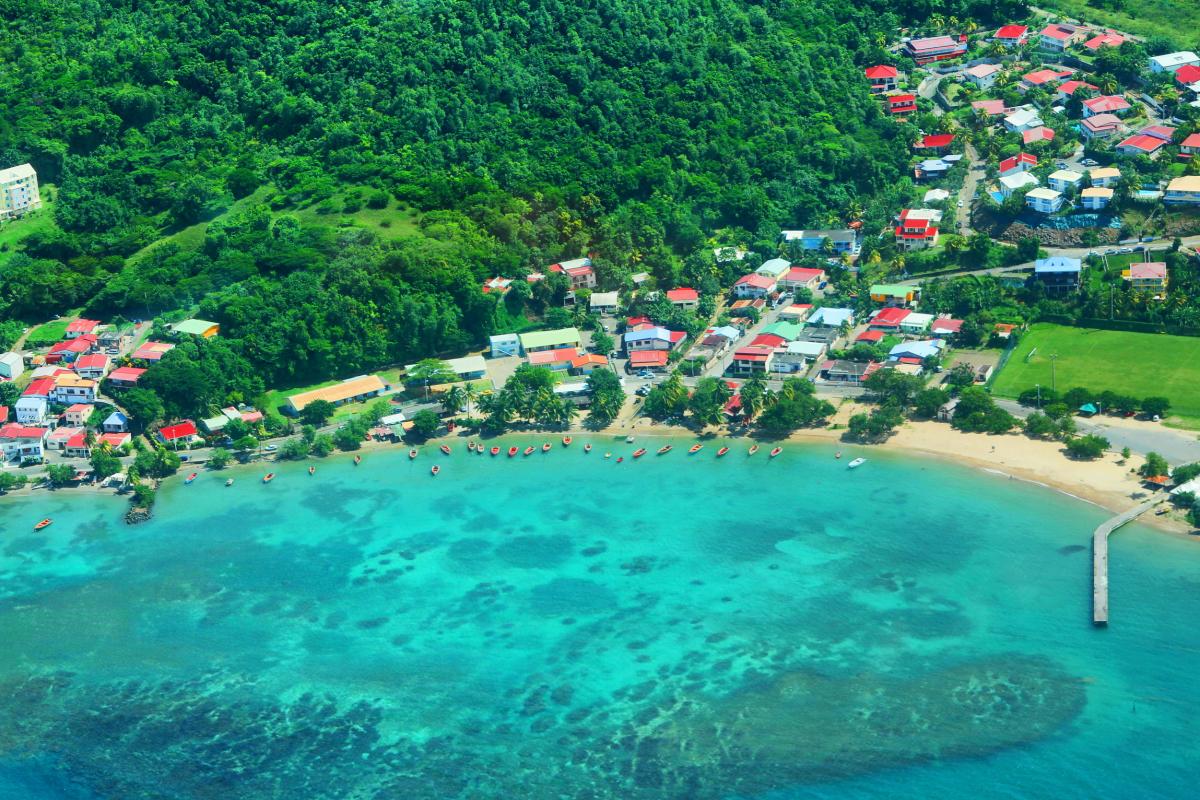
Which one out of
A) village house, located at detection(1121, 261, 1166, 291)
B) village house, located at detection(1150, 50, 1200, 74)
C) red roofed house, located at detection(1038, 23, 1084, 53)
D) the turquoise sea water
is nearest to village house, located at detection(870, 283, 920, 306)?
village house, located at detection(1121, 261, 1166, 291)

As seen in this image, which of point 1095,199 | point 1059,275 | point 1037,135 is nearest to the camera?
point 1059,275

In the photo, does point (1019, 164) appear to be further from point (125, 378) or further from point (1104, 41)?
point (125, 378)

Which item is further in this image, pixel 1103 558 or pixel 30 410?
pixel 30 410

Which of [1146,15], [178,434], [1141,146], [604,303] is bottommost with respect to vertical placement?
[178,434]

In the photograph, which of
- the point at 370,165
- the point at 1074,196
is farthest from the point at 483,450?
the point at 1074,196

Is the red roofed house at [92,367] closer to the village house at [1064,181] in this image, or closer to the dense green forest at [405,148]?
the dense green forest at [405,148]

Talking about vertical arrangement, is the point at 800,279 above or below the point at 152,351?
below

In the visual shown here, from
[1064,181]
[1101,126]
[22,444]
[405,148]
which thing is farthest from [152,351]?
[1101,126]
